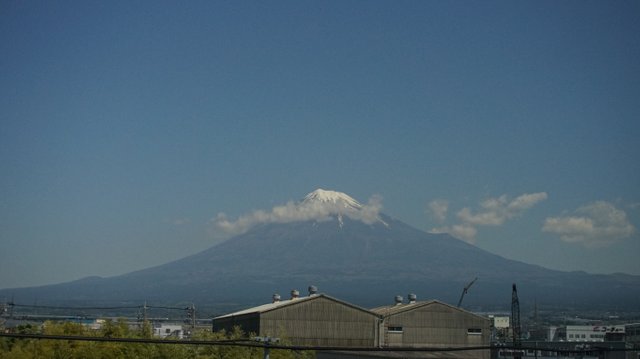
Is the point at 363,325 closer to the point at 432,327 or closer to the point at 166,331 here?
the point at 432,327

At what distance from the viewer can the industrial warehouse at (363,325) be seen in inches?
3095

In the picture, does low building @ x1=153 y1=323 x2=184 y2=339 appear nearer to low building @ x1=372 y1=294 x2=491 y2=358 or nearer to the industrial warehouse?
the industrial warehouse

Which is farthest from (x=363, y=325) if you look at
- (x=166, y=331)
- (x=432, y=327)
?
(x=166, y=331)

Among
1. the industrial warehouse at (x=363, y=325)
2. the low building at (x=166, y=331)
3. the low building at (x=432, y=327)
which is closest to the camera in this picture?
the industrial warehouse at (x=363, y=325)

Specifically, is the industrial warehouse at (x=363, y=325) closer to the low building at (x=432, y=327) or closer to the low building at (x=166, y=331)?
the low building at (x=432, y=327)

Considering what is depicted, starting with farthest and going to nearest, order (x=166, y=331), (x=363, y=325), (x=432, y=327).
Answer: (x=166, y=331) → (x=432, y=327) → (x=363, y=325)

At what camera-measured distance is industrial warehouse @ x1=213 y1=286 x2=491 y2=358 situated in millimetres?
78625

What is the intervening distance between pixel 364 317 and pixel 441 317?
24.7 ft

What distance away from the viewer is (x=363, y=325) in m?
81.6

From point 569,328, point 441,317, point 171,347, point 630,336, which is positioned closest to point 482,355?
point 441,317

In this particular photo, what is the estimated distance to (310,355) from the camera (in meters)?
71.8

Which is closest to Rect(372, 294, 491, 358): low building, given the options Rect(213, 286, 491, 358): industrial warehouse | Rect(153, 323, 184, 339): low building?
Rect(213, 286, 491, 358): industrial warehouse

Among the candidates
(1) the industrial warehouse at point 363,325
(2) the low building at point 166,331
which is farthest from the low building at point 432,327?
(2) the low building at point 166,331

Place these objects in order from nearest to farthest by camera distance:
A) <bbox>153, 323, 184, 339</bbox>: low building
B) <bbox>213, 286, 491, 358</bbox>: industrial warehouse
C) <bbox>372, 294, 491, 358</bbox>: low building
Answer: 1. <bbox>213, 286, 491, 358</bbox>: industrial warehouse
2. <bbox>372, 294, 491, 358</bbox>: low building
3. <bbox>153, 323, 184, 339</bbox>: low building
